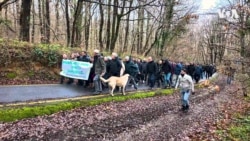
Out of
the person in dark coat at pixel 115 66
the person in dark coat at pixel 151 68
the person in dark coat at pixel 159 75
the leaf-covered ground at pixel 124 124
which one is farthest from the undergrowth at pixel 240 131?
the person in dark coat at pixel 159 75

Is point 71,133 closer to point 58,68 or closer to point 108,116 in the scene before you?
point 108,116

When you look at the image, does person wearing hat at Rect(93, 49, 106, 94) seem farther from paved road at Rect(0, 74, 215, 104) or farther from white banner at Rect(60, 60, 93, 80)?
white banner at Rect(60, 60, 93, 80)

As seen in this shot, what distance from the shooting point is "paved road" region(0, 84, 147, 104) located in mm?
14461

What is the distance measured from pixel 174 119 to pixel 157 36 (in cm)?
3307

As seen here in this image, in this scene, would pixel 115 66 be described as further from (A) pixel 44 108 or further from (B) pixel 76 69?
(A) pixel 44 108

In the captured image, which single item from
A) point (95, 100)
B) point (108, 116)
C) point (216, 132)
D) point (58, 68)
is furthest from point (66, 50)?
point (216, 132)

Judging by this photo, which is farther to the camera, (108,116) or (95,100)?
(95,100)

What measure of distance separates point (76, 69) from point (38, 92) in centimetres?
396

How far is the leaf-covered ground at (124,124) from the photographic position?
34.9 ft

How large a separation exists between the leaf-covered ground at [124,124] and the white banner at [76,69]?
3433 millimetres

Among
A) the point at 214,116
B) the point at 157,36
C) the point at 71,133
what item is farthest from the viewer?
the point at 157,36

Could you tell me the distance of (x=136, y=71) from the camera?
22.1m

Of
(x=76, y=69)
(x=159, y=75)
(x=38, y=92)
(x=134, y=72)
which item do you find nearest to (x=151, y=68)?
(x=134, y=72)

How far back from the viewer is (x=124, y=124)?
1288cm
